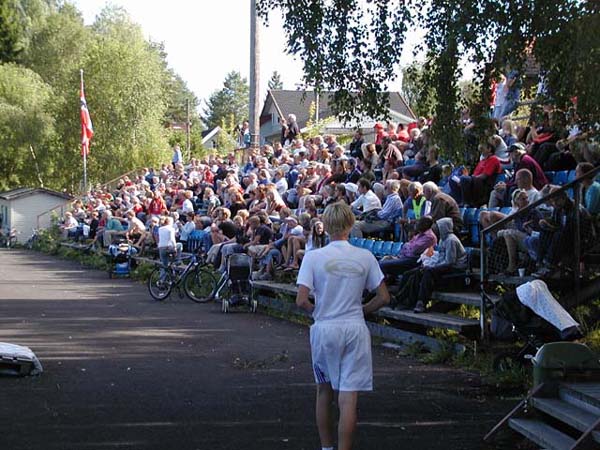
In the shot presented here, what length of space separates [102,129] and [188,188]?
32961mm

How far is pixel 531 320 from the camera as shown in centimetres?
1109

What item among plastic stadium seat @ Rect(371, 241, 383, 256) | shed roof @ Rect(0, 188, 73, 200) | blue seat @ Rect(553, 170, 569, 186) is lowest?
plastic stadium seat @ Rect(371, 241, 383, 256)

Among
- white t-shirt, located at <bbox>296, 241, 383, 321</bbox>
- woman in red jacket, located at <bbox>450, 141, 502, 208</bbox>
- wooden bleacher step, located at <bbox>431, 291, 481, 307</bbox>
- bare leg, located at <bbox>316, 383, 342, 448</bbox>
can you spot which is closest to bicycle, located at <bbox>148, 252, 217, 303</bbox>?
woman in red jacket, located at <bbox>450, 141, 502, 208</bbox>

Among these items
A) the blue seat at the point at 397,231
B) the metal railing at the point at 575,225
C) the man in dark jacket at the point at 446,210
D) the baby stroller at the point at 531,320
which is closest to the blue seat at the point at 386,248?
the blue seat at the point at 397,231

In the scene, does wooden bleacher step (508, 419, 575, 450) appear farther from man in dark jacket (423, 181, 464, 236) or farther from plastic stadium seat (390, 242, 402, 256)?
plastic stadium seat (390, 242, 402, 256)

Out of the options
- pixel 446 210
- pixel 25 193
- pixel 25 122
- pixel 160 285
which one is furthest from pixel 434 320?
pixel 25 122

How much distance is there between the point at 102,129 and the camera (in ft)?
218

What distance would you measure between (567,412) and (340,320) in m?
1.95

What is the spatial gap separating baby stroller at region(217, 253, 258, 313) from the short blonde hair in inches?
506

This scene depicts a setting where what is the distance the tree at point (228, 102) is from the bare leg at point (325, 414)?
134276mm

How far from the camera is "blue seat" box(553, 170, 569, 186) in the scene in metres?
15.4

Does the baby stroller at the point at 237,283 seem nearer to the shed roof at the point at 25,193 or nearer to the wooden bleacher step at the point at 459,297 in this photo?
the wooden bleacher step at the point at 459,297

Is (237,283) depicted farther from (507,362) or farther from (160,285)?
(507,362)

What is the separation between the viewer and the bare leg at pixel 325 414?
280 inches
